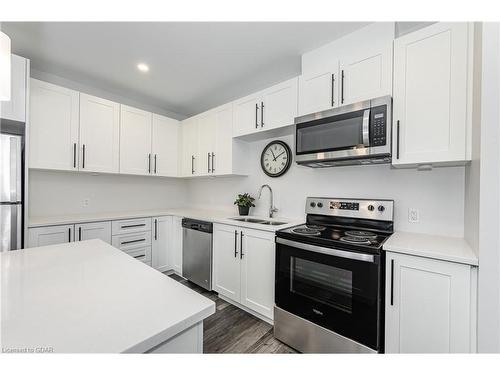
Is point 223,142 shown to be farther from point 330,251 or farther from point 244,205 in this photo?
point 330,251

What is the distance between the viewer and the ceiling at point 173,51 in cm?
179

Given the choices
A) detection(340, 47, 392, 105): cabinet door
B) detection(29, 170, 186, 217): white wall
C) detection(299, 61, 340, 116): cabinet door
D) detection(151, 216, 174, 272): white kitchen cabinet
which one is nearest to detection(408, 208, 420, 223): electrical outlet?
detection(340, 47, 392, 105): cabinet door

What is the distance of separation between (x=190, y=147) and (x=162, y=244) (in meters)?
1.42

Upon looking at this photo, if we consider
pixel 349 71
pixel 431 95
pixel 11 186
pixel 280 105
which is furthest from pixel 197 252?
pixel 431 95

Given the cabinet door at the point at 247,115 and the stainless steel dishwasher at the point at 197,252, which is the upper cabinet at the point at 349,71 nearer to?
the cabinet door at the point at 247,115

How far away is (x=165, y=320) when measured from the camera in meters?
0.62

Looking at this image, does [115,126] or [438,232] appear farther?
[115,126]

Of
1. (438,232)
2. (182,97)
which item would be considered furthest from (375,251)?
(182,97)

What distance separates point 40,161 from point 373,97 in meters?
3.11

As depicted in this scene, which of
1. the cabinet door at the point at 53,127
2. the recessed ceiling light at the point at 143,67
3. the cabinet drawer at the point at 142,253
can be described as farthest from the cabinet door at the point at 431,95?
the cabinet door at the point at 53,127

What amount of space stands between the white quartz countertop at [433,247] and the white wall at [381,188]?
16 centimetres

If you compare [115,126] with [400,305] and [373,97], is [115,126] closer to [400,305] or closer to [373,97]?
[373,97]

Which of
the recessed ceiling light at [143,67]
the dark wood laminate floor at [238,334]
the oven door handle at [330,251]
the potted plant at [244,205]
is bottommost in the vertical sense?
the dark wood laminate floor at [238,334]

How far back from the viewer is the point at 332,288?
1.53m
